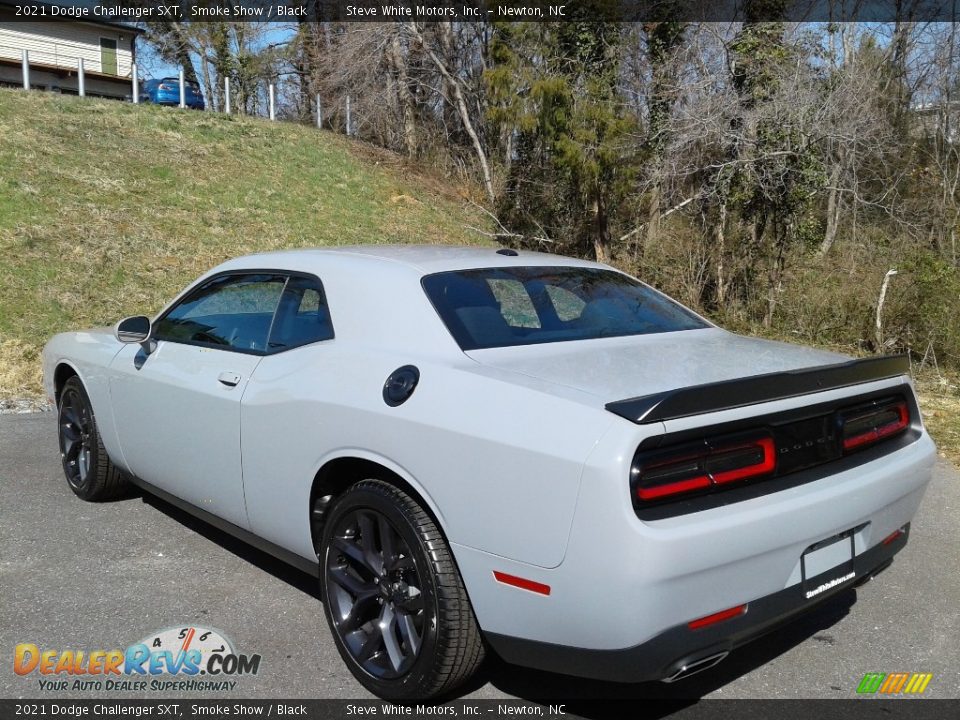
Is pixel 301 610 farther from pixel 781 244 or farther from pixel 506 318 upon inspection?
pixel 781 244

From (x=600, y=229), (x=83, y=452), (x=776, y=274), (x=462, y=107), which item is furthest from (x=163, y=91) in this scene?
(x=83, y=452)

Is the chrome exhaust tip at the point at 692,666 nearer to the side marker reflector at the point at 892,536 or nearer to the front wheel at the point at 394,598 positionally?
the front wheel at the point at 394,598

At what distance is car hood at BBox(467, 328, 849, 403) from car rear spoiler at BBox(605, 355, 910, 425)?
→ 0.35ft

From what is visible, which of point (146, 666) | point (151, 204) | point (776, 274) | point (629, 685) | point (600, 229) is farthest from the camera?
point (151, 204)

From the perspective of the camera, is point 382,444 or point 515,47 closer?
point 382,444

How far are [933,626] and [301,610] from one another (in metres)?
2.68

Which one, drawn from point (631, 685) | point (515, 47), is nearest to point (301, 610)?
point (631, 685)

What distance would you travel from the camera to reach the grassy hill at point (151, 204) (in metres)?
12.2

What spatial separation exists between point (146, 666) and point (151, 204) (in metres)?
15.0

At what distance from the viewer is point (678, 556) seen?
2.38m

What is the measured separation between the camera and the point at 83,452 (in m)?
5.19

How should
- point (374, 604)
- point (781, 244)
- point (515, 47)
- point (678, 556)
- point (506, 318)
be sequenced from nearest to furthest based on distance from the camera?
point (678, 556) < point (374, 604) < point (506, 318) < point (781, 244) < point (515, 47)

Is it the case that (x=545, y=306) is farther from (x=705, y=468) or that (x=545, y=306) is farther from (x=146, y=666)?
(x=146, y=666)

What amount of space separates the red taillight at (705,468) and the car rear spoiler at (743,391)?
0.13m
